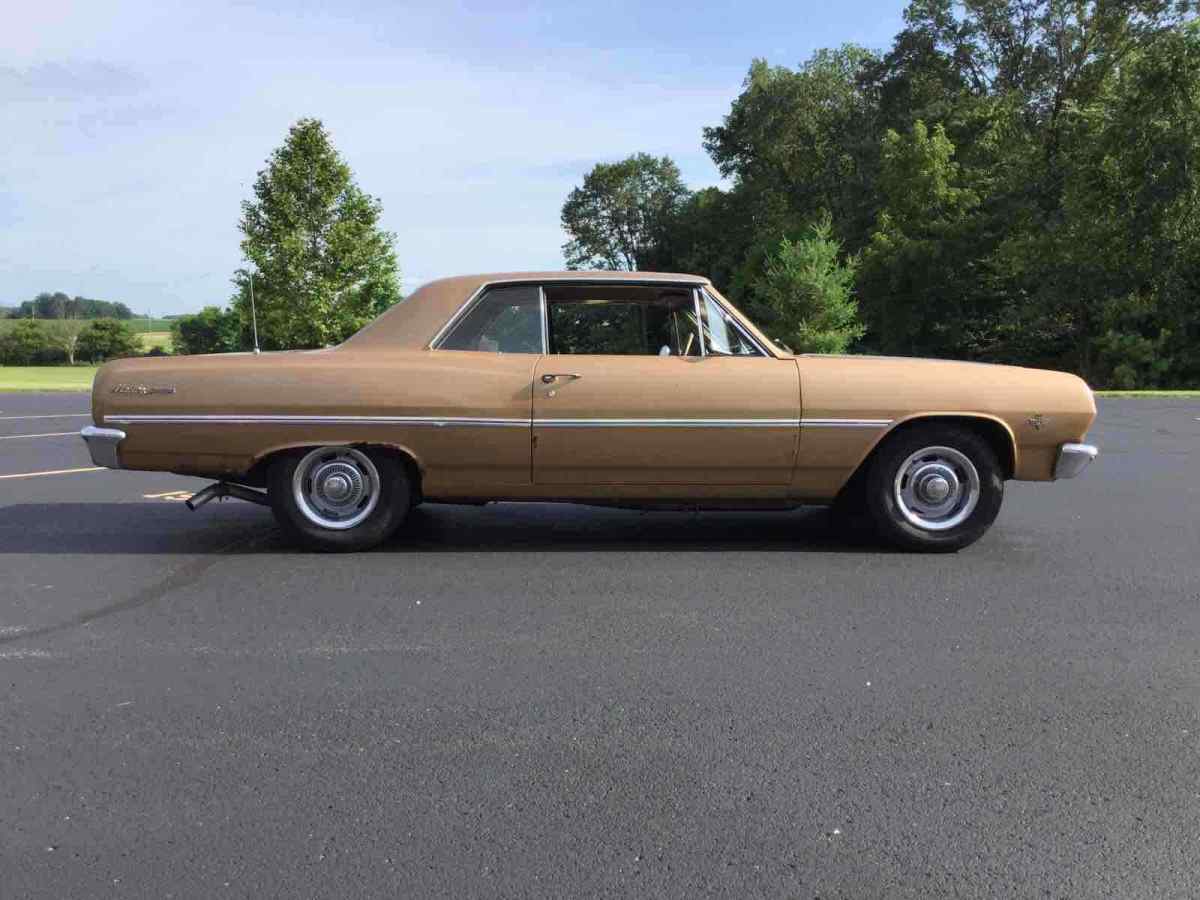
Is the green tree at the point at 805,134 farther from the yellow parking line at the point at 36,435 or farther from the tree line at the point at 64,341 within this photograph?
the tree line at the point at 64,341

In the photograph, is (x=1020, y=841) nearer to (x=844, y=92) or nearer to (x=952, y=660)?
(x=952, y=660)

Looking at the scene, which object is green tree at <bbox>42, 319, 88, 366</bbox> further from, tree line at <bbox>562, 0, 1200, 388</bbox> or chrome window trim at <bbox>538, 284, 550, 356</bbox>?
chrome window trim at <bbox>538, 284, 550, 356</bbox>

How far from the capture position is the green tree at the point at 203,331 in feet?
263

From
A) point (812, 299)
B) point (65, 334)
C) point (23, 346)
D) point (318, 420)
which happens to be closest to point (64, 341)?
point (65, 334)

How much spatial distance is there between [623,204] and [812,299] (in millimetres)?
37162

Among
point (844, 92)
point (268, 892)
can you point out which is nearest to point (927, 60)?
point (844, 92)

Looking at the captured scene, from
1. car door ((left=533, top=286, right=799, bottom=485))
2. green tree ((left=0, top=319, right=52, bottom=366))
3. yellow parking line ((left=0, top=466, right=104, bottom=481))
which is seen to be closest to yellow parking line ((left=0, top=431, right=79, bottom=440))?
yellow parking line ((left=0, top=466, right=104, bottom=481))

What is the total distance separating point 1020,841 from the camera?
2.42 meters

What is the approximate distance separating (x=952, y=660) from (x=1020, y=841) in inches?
52.9

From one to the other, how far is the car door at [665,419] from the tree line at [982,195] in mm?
26843

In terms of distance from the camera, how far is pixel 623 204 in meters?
71.4

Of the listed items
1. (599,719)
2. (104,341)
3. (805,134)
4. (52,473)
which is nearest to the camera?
(599,719)

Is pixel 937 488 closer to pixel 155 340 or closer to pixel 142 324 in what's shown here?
pixel 155 340

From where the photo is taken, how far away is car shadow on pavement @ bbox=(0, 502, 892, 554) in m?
5.62
